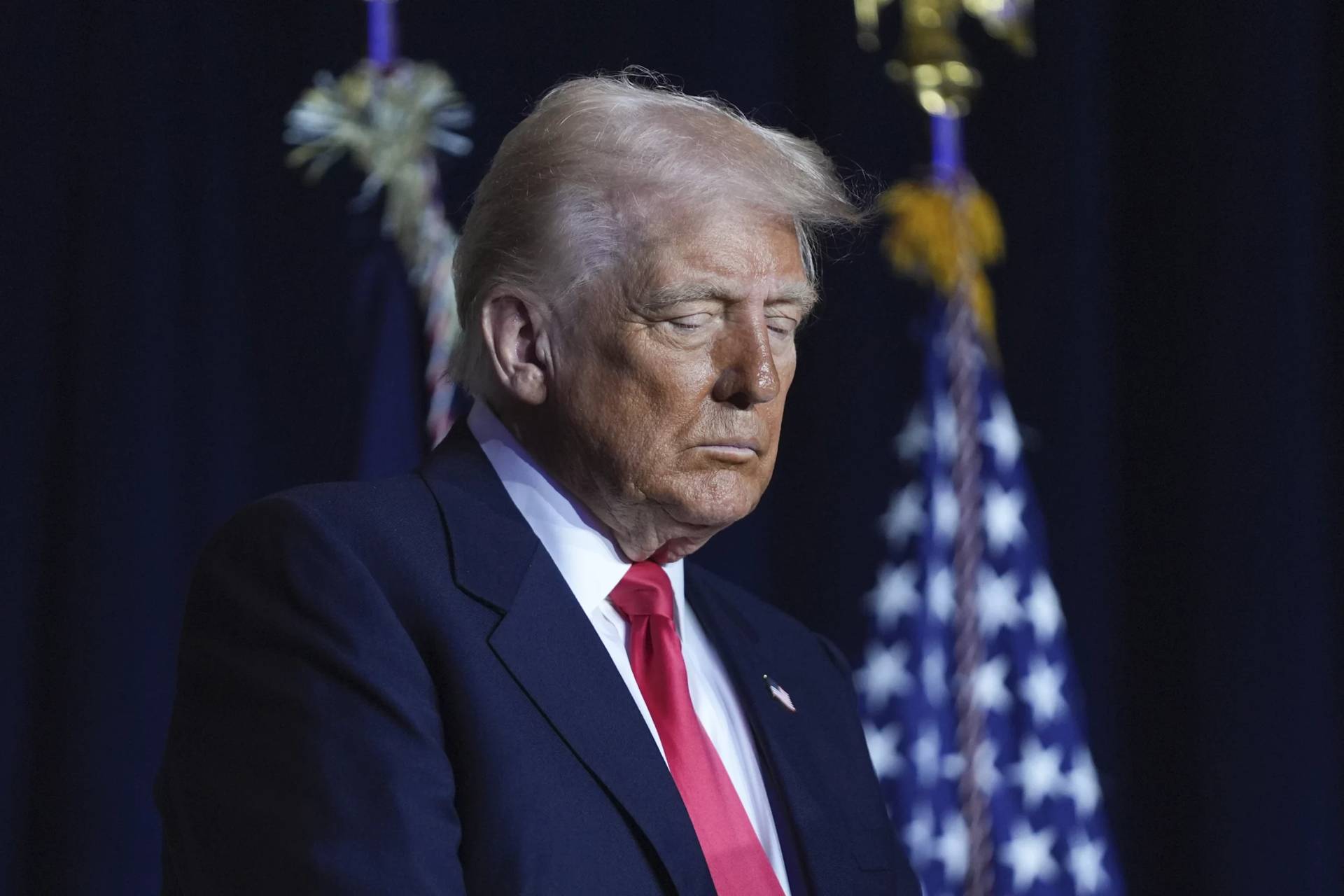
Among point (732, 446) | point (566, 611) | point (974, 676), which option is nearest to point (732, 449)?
point (732, 446)

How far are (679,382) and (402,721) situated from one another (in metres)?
0.43

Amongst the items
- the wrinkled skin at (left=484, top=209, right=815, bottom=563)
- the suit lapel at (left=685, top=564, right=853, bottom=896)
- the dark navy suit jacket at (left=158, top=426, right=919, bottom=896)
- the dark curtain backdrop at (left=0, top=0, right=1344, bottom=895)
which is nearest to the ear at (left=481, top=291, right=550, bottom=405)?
the wrinkled skin at (left=484, top=209, right=815, bottom=563)

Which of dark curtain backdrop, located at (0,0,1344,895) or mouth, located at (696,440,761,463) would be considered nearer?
mouth, located at (696,440,761,463)

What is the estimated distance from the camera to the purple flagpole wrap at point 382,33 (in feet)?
7.63

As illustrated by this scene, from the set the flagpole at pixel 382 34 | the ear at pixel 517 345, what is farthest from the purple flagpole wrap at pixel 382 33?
the ear at pixel 517 345

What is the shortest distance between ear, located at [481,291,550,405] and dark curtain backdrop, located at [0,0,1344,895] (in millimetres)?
815

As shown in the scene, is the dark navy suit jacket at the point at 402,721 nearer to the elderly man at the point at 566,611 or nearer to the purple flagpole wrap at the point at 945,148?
the elderly man at the point at 566,611

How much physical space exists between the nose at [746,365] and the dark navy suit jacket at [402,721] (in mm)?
235

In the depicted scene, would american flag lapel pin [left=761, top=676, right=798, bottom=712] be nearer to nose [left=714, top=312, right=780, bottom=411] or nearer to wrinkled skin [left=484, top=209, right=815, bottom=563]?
wrinkled skin [left=484, top=209, right=815, bottom=563]

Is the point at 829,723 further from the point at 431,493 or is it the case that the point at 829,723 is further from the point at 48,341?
the point at 48,341

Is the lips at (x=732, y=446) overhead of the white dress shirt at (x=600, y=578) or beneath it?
overhead

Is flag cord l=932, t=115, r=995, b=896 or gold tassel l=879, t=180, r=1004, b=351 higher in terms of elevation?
gold tassel l=879, t=180, r=1004, b=351

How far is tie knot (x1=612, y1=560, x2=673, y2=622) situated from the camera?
4.80ft

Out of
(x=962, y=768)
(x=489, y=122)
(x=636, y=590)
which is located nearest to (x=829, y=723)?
(x=636, y=590)
